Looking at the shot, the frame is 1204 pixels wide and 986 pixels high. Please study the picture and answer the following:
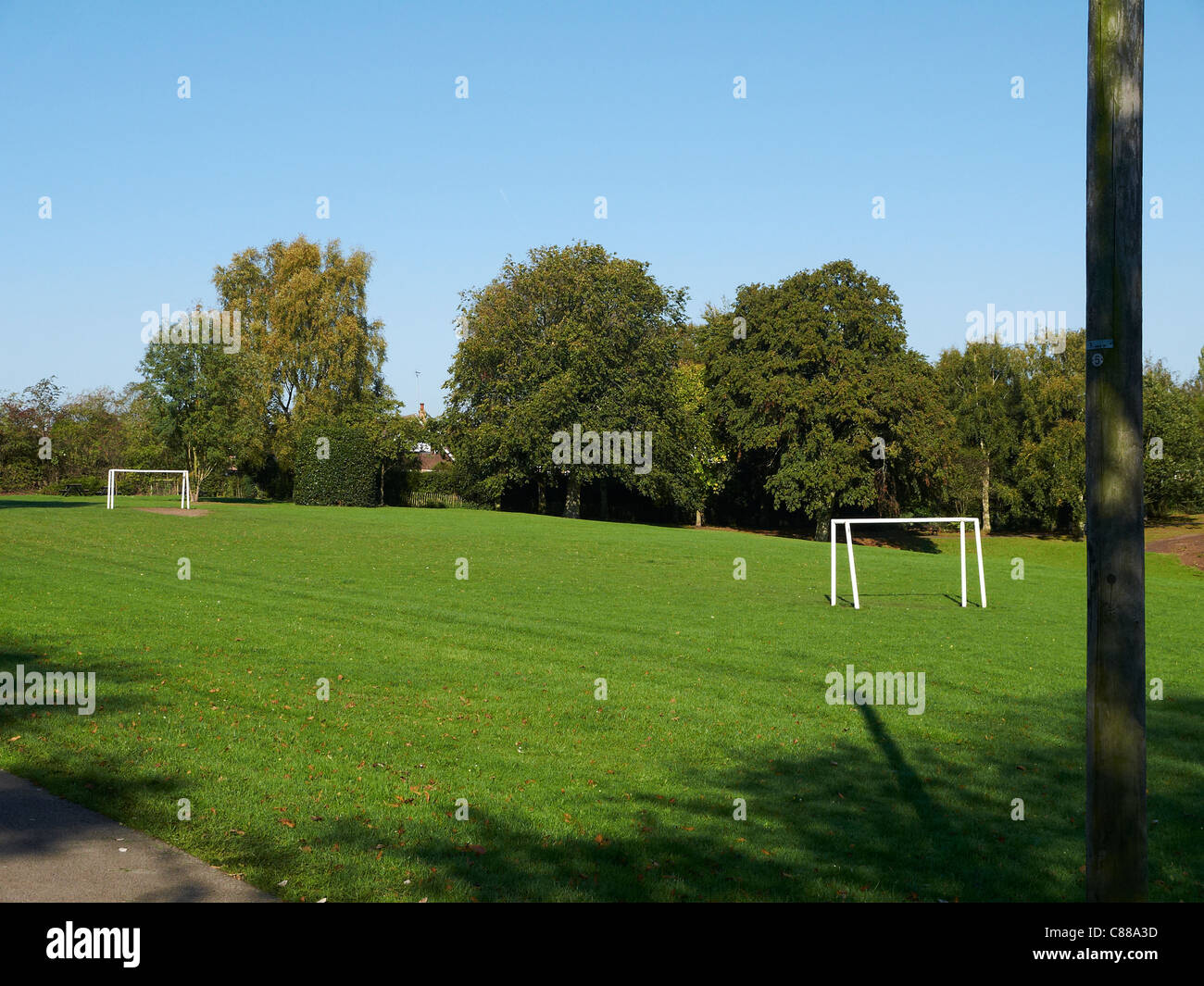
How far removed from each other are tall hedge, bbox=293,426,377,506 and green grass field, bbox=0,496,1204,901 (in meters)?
32.0

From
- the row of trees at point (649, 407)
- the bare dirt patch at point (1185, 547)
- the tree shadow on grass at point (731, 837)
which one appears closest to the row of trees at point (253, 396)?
the row of trees at point (649, 407)

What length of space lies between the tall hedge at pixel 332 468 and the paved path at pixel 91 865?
49.0m

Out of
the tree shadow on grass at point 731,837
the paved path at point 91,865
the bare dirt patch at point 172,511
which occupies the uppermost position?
the bare dirt patch at point 172,511

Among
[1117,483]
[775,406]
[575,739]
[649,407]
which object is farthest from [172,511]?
[1117,483]

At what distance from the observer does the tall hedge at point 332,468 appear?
5459 cm

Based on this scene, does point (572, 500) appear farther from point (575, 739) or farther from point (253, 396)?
point (575, 739)

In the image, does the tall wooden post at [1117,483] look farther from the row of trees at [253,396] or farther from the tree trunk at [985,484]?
the tree trunk at [985,484]

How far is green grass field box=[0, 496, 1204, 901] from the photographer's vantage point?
6344mm

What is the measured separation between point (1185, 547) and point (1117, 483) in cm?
5416

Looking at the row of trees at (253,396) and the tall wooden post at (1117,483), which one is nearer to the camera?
the tall wooden post at (1117,483)

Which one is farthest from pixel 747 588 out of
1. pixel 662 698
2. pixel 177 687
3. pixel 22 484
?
pixel 22 484

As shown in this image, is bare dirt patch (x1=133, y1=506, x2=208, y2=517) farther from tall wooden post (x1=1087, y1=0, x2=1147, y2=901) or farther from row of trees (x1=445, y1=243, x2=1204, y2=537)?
tall wooden post (x1=1087, y1=0, x2=1147, y2=901)
